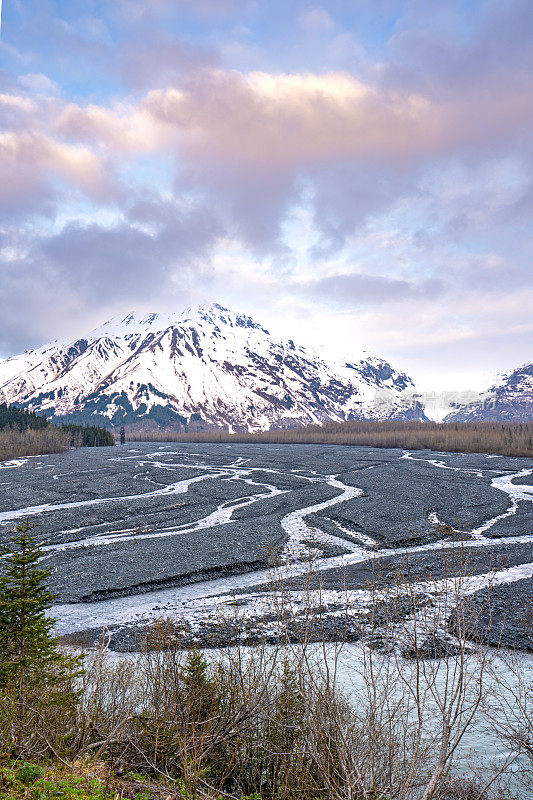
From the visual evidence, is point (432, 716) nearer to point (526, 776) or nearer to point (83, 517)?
point (526, 776)

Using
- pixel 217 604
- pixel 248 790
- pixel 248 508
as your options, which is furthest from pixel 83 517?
pixel 248 790

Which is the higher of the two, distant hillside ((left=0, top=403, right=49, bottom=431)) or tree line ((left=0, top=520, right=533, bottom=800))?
distant hillside ((left=0, top=403, right=49, bottom=431))

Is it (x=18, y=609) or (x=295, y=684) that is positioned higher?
(x=18, y=609)

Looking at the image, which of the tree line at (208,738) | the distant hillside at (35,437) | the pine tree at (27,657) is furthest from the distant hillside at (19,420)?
the tree line at (208,738)

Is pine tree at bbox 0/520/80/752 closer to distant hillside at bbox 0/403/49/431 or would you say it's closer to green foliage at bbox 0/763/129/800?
green foliage at bbox 0/763/129/800

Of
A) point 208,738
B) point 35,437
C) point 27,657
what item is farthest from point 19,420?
point 208,738

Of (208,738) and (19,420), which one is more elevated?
(19,420)

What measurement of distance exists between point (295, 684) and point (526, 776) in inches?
217

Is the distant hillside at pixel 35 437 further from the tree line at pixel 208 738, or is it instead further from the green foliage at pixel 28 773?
the green foliage at pixel 28 773

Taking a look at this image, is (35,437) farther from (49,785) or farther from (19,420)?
(49,785)

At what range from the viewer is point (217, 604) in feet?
62.4

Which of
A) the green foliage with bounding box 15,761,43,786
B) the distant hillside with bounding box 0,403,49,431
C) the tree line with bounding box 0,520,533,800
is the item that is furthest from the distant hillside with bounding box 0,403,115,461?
the green foliage with bounding box 15,761,43,786

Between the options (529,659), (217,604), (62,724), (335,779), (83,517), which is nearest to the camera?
(335,779)

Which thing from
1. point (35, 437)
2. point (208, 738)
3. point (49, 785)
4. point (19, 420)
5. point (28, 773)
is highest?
point (19, 420)
